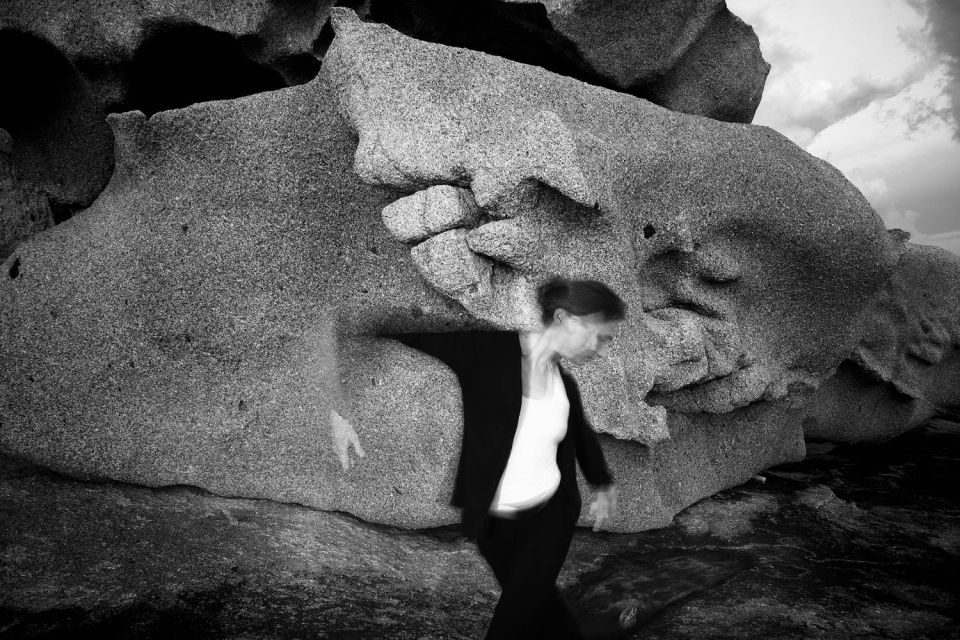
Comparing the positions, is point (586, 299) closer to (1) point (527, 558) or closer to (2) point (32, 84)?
(1) point (527, 558)

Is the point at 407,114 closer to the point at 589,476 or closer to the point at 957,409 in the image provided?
the point at 589,476

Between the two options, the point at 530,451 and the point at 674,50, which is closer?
the point at 530,451

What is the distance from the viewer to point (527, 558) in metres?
1.93

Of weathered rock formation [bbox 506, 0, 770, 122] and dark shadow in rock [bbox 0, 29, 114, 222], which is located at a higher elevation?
weathered rock formation [bbox 506, 0, 770, 122]

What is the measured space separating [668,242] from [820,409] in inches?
133

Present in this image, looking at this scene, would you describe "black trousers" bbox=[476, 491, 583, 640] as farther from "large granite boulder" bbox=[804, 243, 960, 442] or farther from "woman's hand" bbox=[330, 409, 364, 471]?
"large granite boulder" bbox=[804, 243, 960, 442]

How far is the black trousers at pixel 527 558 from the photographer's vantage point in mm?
1914

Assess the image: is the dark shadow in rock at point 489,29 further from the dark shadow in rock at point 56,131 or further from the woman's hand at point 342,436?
the woman's hand at point 342,436

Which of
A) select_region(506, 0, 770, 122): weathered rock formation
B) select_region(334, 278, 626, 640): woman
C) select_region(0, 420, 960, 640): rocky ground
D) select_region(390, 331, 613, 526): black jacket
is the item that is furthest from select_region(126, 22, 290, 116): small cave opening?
select_region(334, 278, 626, 640): woman

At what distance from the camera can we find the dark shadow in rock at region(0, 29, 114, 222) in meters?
4.29

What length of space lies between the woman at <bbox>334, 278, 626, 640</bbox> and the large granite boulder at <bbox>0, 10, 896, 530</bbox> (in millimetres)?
895

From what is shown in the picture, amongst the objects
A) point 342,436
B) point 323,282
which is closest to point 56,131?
point 323,282

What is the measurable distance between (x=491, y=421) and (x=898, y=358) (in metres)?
5.80

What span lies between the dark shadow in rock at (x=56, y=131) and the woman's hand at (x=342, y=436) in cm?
266
